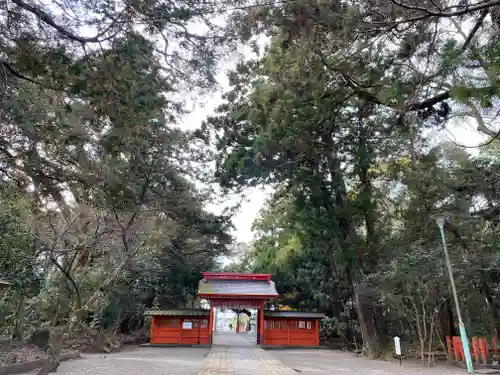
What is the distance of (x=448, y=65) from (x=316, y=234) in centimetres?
960

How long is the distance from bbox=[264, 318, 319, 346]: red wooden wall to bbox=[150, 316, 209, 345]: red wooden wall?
2829 millimetres

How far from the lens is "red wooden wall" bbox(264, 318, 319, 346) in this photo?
17.7m

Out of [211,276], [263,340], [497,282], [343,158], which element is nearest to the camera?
[497,282]

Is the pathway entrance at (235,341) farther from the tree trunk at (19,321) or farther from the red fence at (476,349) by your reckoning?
the tree trunk at (19,321)

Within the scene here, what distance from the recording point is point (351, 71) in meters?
5.76

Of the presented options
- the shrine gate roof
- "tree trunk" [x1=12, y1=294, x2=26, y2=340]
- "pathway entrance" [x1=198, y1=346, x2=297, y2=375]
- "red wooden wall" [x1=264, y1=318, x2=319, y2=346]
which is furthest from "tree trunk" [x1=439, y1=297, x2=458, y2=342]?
"tree trunk" [x1=12, y1=294, x2=26, y2=340]

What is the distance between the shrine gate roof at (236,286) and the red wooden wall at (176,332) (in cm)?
149

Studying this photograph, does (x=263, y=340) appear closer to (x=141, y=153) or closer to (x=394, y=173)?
(x=394, y=173)

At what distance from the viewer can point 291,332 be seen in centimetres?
1791

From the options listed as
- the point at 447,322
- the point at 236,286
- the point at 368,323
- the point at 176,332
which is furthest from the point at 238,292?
the point at 447,322

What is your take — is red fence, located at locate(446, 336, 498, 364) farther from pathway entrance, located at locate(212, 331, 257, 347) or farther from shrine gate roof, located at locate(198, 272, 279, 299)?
pathway entrance, located at locate(212, 331, 257, 347)

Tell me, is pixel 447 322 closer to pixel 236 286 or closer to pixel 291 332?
pixel 291 332

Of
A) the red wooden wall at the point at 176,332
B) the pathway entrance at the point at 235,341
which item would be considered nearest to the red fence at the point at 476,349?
the pathway entrance at the point at 235,341

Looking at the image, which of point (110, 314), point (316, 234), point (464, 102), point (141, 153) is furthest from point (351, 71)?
point (110, 314)
